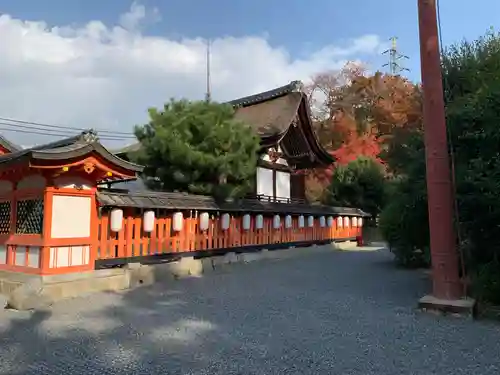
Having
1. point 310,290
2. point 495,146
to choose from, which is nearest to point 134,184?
point 310,290

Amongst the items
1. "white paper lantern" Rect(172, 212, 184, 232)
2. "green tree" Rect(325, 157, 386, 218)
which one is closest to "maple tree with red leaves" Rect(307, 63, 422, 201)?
"green tree" Rect(325, 157, 386, 218)

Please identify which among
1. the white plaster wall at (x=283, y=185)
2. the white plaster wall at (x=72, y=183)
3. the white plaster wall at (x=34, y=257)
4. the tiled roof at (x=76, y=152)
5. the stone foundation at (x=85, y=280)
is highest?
the white plaster wall at (x=283, y=185)

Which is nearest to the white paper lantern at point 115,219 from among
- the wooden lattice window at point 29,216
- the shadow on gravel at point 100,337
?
the wooden lattice window at point 29,216

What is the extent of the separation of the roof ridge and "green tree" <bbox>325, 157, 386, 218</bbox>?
5.58m

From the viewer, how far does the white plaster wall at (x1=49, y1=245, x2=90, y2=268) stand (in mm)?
7449

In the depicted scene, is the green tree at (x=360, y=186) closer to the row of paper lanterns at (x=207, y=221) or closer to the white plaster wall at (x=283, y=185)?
the row of paper lanterns at (x=207, y=221)

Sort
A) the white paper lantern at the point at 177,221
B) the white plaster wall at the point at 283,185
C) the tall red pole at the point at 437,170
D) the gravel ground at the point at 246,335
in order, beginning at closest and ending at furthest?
the gravel ground at the point at 246,335, the tall red pole at the point at 437,170, the white paper lantern at the point at 177,221, the white plaster wall at the point at 283,185

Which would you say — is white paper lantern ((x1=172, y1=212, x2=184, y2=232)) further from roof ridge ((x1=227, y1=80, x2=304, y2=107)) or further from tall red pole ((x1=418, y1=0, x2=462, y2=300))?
roof ridge ((x1=227, y1=80, x2=304, y2=107))

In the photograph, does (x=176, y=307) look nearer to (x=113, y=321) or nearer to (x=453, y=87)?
(x=113, y=321)

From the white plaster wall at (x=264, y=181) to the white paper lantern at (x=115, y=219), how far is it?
27.9ft

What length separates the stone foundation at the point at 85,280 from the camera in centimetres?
655

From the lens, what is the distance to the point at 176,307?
6.49 m

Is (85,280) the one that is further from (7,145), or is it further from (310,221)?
(310,221)

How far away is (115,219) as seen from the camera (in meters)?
8.65
